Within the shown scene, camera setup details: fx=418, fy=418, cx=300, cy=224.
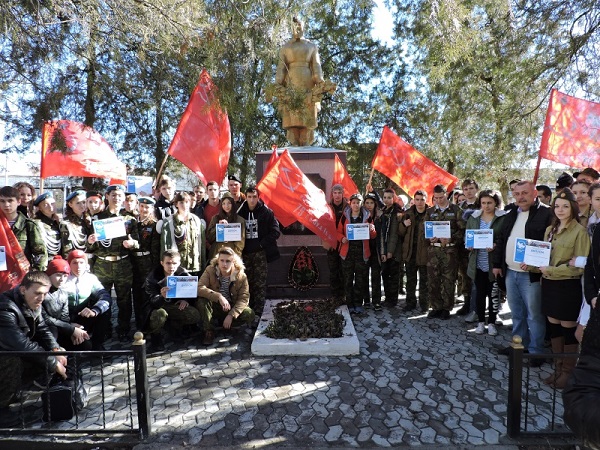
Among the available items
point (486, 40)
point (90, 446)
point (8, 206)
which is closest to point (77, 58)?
point (8, 206)

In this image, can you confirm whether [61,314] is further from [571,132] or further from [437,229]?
[571,132]

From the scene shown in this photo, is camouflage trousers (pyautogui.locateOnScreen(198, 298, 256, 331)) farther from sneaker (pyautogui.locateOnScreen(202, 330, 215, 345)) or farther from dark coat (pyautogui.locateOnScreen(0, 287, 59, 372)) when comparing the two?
dark coat (pyautogui.locateOnScreen(0, 287, 59, 372))

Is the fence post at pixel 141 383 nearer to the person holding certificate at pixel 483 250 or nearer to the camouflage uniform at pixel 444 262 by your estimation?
the person holding certificate at pixel 483 250

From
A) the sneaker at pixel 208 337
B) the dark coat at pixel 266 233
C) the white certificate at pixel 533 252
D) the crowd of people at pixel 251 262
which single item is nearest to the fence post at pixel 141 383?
the crowd of people at pixel 251 262

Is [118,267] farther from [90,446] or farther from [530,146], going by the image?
[530,146]

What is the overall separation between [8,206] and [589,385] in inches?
203

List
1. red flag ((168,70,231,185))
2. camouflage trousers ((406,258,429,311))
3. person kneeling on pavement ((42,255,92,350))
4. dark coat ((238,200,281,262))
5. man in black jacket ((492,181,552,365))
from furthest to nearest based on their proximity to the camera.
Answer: camouflage trousers ((406,258,429,311))
red flag ((168,70,231,185))
dark coat ((238,200,281,262))
man in black jacket ((492,181,552,365))
person kneeling on pavement ((42,255,92,350))

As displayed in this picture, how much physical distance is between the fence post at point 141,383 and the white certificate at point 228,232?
2505 millimetres

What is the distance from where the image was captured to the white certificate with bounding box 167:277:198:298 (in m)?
4.63

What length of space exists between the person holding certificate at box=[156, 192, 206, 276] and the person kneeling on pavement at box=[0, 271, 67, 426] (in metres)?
1.64

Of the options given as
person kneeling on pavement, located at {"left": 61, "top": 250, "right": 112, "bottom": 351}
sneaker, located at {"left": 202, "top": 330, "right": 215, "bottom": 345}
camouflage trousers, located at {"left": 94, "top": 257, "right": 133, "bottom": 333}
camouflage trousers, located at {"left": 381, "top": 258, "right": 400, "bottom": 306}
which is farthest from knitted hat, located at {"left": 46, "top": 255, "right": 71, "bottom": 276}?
camouflage trousers, located at {"left": 381, "top": 258, "right": 400, "bottom": 306}

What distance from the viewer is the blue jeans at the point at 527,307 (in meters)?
4.19

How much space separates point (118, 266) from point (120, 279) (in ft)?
→ 0.52

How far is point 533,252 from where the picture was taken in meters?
3.89
